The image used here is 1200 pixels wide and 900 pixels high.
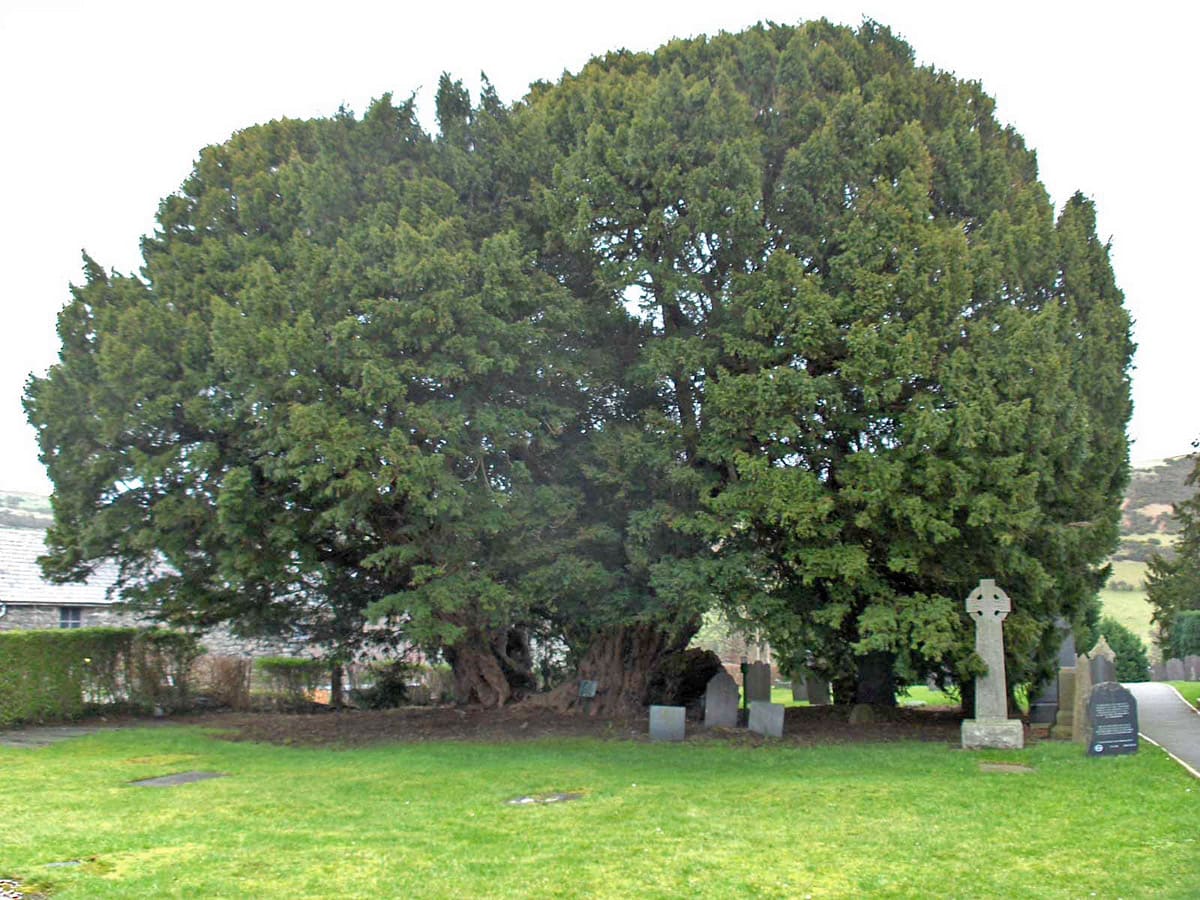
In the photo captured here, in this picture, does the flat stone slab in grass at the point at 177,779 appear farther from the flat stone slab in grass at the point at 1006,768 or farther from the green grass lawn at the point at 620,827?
the flat stone slab in grass at the point at 1006,768

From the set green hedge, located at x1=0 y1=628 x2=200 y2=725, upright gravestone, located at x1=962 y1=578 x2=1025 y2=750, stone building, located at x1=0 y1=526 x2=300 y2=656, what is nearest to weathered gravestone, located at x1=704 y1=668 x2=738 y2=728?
upright gravestone, located at x1=962 y1=578 x2=1025 y2=750

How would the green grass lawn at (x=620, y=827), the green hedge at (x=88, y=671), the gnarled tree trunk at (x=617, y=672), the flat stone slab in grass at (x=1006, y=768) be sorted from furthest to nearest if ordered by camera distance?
the gnarled tree trunk at (x=617, y=672) → the green hedge at (x=88, y=671) → the flat stone slab in grass at (x=1006, y=768) → the green grass lawn at (x=620, y=827)

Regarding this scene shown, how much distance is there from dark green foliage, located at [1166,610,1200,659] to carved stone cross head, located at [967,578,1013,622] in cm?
2880

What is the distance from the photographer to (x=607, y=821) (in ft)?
30.7

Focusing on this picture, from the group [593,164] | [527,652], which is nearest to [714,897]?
[593,164]

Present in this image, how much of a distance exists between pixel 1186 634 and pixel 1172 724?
84.8 feet

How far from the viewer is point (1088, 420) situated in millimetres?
16125

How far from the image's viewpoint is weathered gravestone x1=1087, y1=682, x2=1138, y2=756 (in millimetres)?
12609

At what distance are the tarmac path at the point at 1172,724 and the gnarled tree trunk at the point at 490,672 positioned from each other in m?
11.5

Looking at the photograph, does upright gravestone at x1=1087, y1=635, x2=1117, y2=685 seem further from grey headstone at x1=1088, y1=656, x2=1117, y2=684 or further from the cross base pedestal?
the cross base pedestal

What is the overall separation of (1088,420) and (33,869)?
51.3 ft

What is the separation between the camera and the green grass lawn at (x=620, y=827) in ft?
23.2

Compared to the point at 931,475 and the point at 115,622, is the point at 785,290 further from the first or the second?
the point at 115,622

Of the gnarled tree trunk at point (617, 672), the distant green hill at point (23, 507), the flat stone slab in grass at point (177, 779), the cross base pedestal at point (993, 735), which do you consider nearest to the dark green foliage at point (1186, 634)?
the gnarled tree trunk at point (617, 672)
